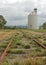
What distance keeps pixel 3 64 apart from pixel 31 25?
102 meters

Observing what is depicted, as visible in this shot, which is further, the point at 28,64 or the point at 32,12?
the point at 32,12

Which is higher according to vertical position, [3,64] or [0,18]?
[3,64]

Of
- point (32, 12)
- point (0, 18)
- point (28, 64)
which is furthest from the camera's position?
point (0, 18)

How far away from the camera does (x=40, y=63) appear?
7559 millimetres

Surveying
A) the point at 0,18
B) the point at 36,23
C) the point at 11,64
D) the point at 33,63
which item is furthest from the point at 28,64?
the point at 0,18

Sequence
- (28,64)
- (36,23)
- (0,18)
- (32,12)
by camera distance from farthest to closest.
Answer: (0,18), (32,12), (36,23), (28,64)

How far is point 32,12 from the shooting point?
117125mm

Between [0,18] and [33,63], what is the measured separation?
423ft

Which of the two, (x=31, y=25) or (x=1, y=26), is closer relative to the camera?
(x=31, y=25)

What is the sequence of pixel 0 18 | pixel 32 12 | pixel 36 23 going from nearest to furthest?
1. pixel 36 23
2. pixel 32 12
3. pixel 0 18

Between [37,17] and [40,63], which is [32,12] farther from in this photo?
[40,63]

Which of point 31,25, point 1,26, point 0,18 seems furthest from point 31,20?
point 0,18

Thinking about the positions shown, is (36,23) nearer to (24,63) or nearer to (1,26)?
(1,26)

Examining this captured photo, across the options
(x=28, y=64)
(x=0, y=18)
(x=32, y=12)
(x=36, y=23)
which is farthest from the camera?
(x=0, y=18)
